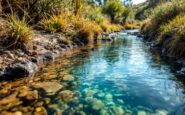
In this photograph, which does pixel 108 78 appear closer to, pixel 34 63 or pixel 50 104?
pixel 50 104

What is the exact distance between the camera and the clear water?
11.3 feet

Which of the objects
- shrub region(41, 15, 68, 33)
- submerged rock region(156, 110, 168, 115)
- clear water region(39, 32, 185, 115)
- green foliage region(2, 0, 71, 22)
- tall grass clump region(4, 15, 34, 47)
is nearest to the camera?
submerged rock region(156, 110, 168, 115)

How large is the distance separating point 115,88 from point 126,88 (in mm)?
214

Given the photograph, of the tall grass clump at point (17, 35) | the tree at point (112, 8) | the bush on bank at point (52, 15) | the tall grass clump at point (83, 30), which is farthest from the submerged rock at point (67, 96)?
the tree at point (112, 8)

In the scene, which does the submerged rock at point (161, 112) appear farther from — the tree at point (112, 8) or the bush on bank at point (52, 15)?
the tree at point (112, 8)

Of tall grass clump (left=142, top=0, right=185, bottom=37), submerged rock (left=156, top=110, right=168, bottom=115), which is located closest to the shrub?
tall grass clump (left=142, top=0, right=185, bottom=37)

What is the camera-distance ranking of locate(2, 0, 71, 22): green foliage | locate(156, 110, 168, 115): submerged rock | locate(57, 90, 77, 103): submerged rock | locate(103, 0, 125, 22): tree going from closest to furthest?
locate(156, 110, 168, 115): submerged rock, locate(57, 90, 77, 103): submerged rock, locate(2, 0, 71, 22): green foliage, locate(103, 0, 125, 22): tree

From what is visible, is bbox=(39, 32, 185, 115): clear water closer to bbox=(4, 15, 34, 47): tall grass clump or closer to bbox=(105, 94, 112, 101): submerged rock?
bbox=(105, 94, 112, 101): submerged rock

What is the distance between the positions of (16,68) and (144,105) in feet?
9.96

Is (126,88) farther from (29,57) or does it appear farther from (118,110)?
(29,57)

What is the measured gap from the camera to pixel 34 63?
6.02m

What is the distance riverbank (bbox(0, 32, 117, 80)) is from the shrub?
0.59 meters

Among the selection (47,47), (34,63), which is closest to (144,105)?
(34,63)

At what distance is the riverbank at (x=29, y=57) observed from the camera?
16.7 feet
